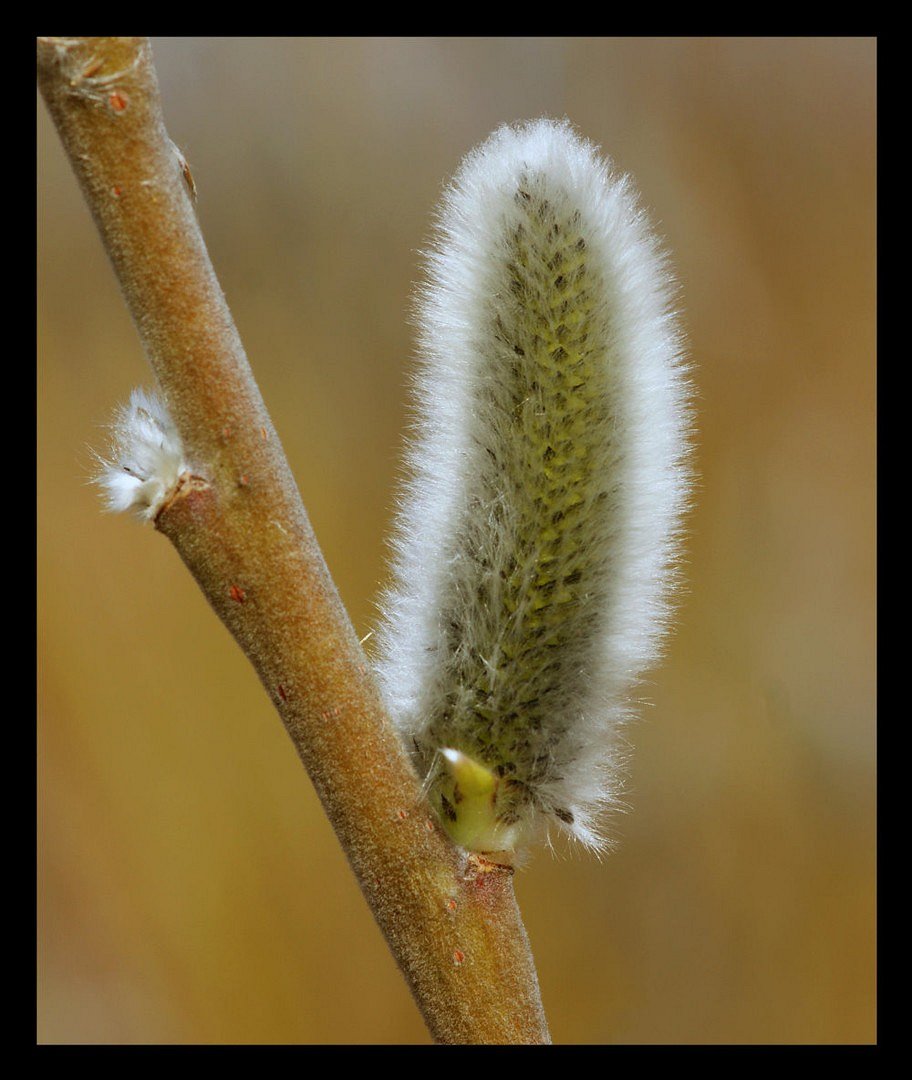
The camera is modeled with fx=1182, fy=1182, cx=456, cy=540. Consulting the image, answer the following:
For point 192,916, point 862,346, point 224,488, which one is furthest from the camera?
point 862,346

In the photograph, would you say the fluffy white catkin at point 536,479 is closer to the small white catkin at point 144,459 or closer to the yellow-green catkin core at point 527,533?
the yellow-green catkin core at point 527,533

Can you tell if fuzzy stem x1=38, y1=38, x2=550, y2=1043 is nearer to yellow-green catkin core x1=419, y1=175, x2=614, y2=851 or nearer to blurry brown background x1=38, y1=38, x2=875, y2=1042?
yellow-green catkin core x1=419, y1=175, x2=614, y2=851

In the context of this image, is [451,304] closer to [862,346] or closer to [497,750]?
[497,750]

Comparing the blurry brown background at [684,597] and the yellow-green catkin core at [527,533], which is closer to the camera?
the yellow-green catkin core at [527,533]

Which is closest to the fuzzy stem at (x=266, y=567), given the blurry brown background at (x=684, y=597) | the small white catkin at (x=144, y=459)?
the small white catkin at (x=144, y=459)

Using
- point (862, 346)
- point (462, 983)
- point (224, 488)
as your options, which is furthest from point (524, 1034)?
point (862, 346)

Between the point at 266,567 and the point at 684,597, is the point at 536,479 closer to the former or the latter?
the point at 266,567
